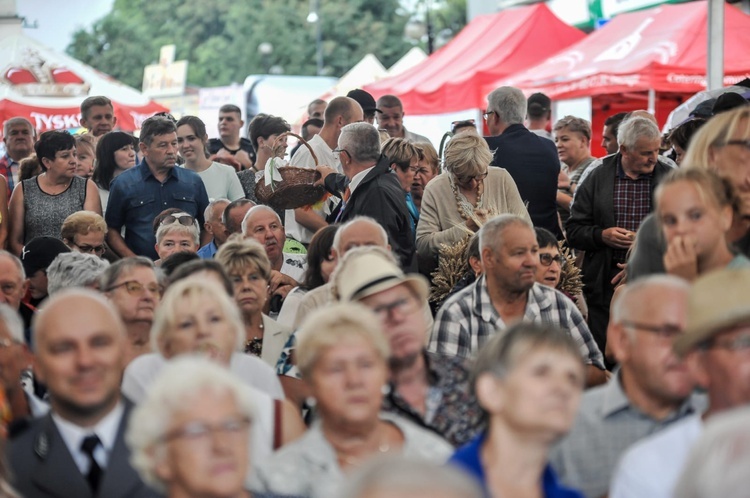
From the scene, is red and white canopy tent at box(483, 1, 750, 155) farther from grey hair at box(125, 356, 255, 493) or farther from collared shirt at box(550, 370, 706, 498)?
grey hair at box(125, 356, 255, 493)

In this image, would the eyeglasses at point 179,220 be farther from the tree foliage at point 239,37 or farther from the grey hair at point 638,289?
the tree foliage at point 239,37

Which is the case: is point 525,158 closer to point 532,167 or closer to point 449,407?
point 532,167

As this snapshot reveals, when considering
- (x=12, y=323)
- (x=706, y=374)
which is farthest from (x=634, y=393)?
(x=12, y=323)

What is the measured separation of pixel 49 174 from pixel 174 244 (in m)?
1.69

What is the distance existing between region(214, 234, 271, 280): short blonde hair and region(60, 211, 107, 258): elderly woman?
1757 mm

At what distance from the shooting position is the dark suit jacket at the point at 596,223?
7.66 m

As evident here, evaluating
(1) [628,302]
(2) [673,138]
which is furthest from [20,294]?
(2) [673,138]

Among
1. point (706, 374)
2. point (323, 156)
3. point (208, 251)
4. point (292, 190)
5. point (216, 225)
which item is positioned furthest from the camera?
point (323, 156)

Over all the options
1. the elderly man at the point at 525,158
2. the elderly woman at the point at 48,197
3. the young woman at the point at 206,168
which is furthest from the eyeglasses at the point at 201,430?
the young woman at the point at 206,168

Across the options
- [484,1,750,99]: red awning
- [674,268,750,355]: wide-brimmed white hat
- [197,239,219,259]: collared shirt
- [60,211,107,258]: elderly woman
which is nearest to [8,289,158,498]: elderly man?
[674,268,750,355]: wide-brimmed white hat

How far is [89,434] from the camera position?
392 cm

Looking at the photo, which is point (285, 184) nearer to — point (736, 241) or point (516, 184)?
point (516, 184)

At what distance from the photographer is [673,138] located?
24.3ft

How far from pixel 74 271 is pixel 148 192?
2.62m
